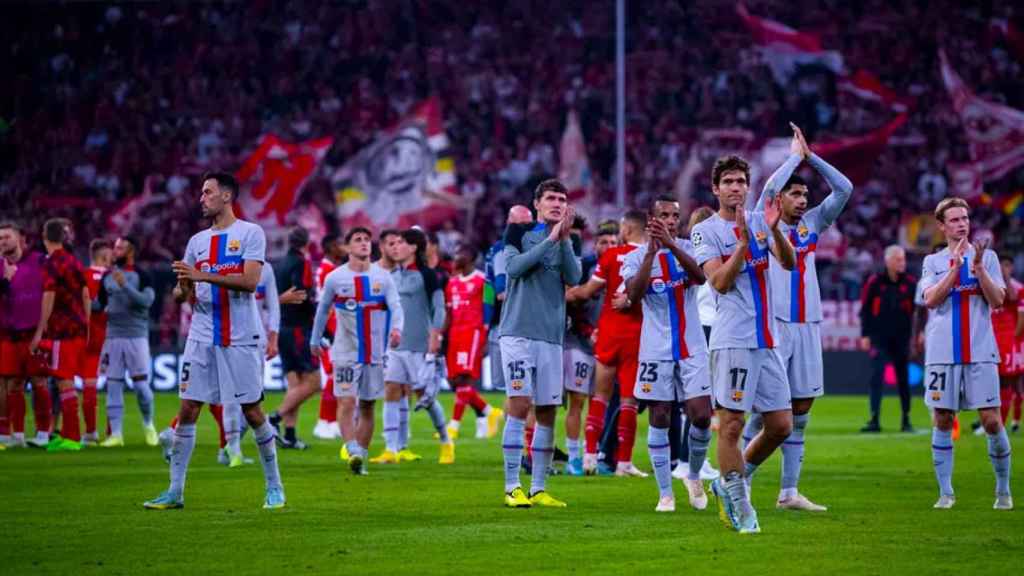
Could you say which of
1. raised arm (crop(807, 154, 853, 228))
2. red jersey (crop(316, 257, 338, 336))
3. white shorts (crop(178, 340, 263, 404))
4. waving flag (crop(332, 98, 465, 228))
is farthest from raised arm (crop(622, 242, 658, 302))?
waving flag (crop(332, 98, 465, 228))

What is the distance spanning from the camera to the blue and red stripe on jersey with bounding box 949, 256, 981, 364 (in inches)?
469

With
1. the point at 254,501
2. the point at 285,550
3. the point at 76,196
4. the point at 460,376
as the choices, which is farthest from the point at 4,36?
the point at 285,550

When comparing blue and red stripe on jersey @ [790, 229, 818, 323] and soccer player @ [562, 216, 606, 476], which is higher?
blue and red stripe on jersey @ [790, 229, 818, 323]

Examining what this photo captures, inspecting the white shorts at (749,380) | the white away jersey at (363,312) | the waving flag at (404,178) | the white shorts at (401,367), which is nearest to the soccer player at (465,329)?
the white shorts at (401,367)

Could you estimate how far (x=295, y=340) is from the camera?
60.6ft

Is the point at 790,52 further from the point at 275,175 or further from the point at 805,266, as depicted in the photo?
the point at 805,266

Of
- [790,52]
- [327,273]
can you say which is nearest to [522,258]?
[327,273]

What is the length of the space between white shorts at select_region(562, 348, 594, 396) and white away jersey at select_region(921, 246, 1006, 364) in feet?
13.9

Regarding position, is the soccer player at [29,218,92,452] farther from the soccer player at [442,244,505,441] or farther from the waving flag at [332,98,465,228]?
the waving flag at [332,98,465,228]

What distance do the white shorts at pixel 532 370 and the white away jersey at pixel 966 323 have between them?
113 inches

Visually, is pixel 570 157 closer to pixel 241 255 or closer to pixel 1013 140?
pixel 1013 140

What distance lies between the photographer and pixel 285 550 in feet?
31.0

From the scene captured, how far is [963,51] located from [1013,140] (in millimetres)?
3104

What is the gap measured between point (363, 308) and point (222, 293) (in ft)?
14.7
